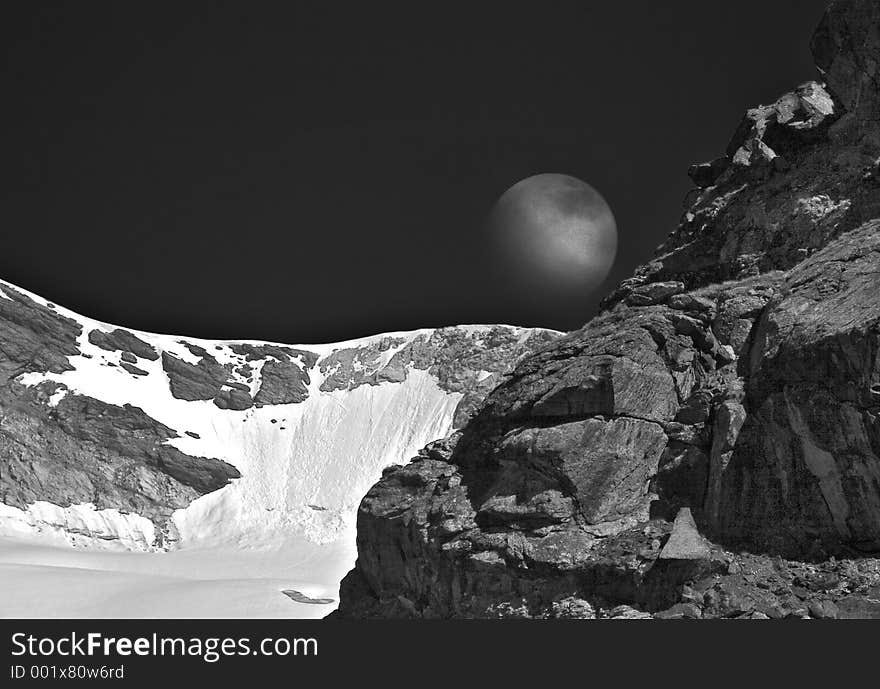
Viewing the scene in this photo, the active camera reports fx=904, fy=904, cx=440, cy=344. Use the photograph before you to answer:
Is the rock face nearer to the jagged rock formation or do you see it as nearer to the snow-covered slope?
the snow-covered slope

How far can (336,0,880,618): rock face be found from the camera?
810 inches

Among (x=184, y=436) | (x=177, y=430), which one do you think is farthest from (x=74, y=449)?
(x=184, y=436)

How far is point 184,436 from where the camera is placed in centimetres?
17475

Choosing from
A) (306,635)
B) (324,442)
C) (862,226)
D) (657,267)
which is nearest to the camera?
(306,635)

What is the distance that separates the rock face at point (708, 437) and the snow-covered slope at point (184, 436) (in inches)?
4130

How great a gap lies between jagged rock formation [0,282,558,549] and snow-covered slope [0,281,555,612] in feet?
0.94

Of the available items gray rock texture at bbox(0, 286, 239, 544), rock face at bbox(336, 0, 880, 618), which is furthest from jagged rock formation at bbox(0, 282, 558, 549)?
rock face at bbox(336, 0, 880, 618)

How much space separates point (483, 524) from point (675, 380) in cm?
704

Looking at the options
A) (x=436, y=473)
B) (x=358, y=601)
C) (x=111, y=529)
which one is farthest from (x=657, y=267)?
(x=111, y=529)

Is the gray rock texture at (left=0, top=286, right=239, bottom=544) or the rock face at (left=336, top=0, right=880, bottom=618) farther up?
the gray rock texture at (left=0, top=286, right=239, bottom=544)

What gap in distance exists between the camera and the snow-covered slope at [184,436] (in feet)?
505

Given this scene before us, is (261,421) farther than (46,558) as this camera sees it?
Yes

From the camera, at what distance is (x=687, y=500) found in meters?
23.6

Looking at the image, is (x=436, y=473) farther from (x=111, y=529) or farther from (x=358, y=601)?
(x=111, y=529)
